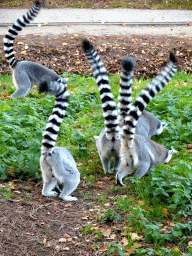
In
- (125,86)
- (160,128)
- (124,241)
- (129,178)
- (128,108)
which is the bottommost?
(124,241)

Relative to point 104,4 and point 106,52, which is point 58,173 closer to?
point 106,52

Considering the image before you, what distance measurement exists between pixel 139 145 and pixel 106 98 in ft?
2.33

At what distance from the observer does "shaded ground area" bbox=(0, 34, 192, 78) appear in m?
10.3

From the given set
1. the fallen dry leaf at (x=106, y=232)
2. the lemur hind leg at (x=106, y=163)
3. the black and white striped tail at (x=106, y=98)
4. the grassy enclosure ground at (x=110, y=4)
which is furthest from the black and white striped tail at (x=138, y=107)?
the grassy enclosure ground at (x=110, y=4)

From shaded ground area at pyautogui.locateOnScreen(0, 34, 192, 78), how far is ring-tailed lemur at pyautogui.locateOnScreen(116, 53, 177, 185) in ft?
18.4

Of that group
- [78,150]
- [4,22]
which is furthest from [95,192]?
[4,22]

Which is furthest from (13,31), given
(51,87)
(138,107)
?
(51,87)

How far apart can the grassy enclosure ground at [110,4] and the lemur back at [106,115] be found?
11926 millimetres

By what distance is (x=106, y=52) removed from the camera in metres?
10.9

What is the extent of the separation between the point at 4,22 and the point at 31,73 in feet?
18.0

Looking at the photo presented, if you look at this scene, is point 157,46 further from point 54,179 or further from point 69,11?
point 54,179

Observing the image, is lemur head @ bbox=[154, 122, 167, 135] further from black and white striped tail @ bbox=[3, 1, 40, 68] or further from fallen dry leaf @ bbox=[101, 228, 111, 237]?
black and white striped tail @ bbox=[3, 1, 40, 68]

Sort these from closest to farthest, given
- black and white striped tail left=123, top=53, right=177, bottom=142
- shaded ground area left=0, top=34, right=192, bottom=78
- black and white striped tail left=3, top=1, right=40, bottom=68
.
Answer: black and white striped tail left=123, top=53, right=177, bottom=142 → black and white striped tail left=3, top=1, right=40, bottom=68 → shaded ground area left=0, top=34, right=192, bottom=78

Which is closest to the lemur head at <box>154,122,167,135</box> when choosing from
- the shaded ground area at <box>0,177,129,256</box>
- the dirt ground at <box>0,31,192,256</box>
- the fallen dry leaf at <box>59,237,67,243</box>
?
the dirt ground at <box>0,31,192,256</box>
